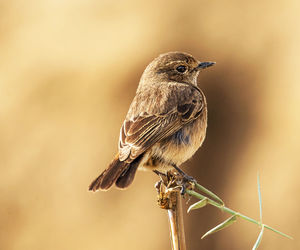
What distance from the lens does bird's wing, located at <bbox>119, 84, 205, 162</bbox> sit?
14.4ft

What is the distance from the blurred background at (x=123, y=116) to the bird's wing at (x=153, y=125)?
294cm

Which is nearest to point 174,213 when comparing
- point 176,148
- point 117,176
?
point 117,176

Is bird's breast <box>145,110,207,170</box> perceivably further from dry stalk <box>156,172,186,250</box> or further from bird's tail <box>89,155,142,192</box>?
dry stalk <box>156,172,186,250</box>

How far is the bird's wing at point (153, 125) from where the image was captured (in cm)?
439

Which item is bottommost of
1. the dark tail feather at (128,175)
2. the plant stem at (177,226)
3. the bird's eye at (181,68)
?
the plant stem at (177,226)

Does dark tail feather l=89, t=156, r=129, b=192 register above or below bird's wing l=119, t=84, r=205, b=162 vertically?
below

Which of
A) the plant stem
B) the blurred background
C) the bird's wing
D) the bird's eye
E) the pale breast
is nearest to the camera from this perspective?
the plant stem

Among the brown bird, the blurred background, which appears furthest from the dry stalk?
the blurred background

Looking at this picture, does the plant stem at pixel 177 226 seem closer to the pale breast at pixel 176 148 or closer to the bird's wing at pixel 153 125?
the bird's wing at pixel 153 125

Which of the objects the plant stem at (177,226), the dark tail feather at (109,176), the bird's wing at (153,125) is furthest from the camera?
the bird's wing at (153,125)

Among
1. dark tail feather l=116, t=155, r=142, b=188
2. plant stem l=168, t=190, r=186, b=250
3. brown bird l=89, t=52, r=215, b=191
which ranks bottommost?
plant stem l=168, t=190, r=186, b=250

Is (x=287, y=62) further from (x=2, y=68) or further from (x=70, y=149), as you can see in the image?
(x=2, y=68)

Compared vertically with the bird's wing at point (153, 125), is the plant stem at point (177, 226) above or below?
below

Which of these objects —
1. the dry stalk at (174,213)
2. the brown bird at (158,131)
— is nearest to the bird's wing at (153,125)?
the brown bird at (158,131)
